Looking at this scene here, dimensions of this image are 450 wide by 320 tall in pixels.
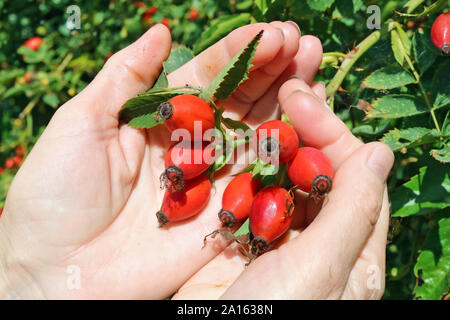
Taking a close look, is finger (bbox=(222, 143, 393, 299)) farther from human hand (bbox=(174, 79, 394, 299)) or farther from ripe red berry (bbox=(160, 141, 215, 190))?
ripe red berry (bbox=(160, 141, 215, 190))

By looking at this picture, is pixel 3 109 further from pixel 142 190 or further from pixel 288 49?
pixel 288 49

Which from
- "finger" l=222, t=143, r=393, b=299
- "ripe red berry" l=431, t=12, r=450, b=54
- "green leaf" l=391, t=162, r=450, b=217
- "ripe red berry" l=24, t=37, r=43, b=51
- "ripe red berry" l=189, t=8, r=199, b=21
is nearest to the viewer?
"finger" l=222, t=143, r=393, b=299

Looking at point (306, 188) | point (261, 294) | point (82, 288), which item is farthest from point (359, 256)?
point (82, 288)

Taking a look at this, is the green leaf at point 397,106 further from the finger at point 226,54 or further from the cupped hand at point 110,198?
the finger at point 226,54

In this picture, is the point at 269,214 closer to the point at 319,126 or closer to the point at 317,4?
the point at 319,126

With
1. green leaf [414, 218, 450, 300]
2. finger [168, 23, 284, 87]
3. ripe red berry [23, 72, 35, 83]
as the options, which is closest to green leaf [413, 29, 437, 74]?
finger [168, 23, 284, 87]

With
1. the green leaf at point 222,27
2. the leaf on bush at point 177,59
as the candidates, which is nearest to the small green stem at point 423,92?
the green leaf at point 222,27
